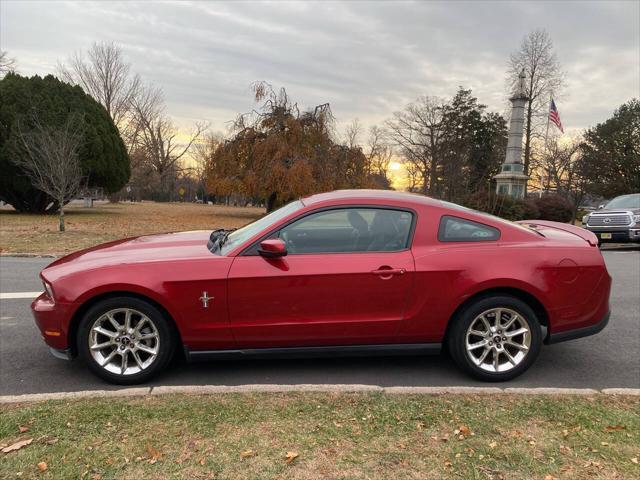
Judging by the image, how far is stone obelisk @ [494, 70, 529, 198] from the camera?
24656mm

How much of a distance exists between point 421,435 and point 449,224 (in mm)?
1676

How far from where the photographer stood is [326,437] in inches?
107

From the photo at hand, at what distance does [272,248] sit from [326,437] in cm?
137

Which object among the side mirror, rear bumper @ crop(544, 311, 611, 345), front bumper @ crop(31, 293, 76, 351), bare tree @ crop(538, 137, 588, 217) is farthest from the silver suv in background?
bare tree @ crop(538, 137, 588, 217)

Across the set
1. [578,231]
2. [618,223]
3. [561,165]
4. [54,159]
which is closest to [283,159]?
[54,159]

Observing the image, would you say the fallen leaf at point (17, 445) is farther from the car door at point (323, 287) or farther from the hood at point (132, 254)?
the car door at point (323, 287)

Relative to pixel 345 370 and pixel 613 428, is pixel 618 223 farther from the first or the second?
pixel 345 370

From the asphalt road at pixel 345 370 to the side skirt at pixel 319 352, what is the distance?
0.24m

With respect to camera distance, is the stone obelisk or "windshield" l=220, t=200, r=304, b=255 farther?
the stone obelisk

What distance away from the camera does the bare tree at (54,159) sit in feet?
51.7

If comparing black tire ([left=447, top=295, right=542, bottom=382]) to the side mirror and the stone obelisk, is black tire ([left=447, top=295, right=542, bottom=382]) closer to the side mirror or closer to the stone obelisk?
the side mirror

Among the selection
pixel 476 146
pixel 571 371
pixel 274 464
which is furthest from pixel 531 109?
pixel 274 464

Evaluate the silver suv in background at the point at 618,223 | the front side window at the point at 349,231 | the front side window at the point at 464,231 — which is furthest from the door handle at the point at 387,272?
the silver suv in background at the point at 618,223

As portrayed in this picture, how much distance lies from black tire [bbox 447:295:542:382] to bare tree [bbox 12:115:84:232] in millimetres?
14268
